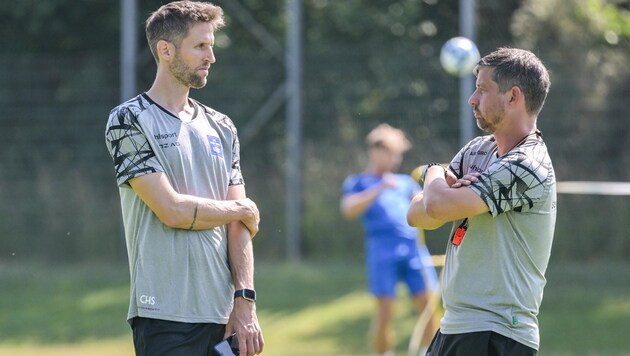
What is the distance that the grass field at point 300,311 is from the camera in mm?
10984

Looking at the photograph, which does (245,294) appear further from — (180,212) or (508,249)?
(508,249)

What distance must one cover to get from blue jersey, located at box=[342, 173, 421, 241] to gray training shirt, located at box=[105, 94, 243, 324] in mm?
5472

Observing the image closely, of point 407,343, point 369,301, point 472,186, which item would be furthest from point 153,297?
point 369,301

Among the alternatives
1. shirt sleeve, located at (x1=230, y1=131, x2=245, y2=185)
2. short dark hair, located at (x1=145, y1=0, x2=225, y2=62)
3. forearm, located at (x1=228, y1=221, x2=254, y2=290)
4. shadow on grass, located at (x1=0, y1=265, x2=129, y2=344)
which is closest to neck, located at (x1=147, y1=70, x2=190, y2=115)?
short dark hair, located at (x1=145, y1=0, x2=225, y2=62)

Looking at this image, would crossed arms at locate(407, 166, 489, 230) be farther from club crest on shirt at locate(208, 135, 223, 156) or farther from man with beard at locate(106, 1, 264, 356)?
club crest on shirt at locate(208, 135, 223, 156)

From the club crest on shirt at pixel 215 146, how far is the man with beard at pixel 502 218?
90 centimetres

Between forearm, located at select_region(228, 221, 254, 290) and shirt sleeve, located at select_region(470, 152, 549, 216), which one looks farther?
forearm, located at select_region(228, 221, 254, 290)

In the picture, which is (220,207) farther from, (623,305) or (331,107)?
(331,107)

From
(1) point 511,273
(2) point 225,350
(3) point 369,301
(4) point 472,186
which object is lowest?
(3) point 369,301

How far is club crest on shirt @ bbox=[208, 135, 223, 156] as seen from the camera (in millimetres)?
4555

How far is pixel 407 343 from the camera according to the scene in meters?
11.1

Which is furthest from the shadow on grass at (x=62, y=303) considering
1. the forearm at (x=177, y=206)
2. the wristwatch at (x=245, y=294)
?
the forearm at (x=177, y=206)

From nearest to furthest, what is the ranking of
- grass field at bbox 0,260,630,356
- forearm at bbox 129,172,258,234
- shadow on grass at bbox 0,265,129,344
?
forearm at bbox 129,172,258,234 → grass field at bbox 0,260,630,356 → shadow on grass at bbox 0,265,129,344

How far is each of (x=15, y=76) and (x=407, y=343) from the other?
779cm
